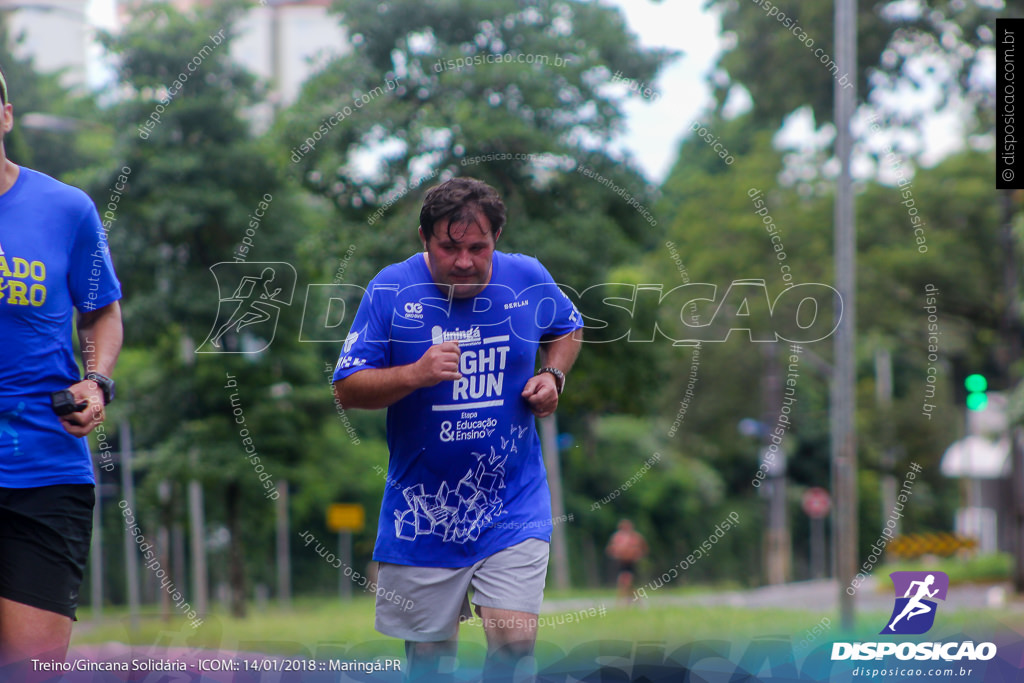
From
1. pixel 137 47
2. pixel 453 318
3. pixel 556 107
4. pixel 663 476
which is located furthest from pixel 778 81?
pixel 663 476

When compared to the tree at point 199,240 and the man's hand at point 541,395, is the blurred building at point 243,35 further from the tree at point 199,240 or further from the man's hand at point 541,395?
the man's hand at point 541,395

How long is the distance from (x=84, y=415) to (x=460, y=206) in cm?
109

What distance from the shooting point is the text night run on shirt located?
3.29m

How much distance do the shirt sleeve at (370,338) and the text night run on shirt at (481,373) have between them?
8.0 inches

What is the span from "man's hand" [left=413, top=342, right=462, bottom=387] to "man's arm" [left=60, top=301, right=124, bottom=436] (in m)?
0.75

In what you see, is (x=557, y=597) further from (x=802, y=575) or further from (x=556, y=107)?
(x=802, y=575)

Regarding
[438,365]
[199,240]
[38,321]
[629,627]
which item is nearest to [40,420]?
[38,321]

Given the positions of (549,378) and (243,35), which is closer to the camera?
(549,378)

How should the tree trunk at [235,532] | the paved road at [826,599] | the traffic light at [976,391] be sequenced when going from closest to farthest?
1. the traffic light at [976,391]
2. the tree trunk at [235,532]
3. the paved road at [826,599]

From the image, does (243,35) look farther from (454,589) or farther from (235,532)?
(454,589)

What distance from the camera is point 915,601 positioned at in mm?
4379

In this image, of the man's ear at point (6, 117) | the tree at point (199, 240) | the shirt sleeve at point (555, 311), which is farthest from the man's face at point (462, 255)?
the tree at point (199, 240)

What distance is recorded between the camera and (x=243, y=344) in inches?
482

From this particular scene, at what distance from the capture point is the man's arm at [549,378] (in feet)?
10.8
